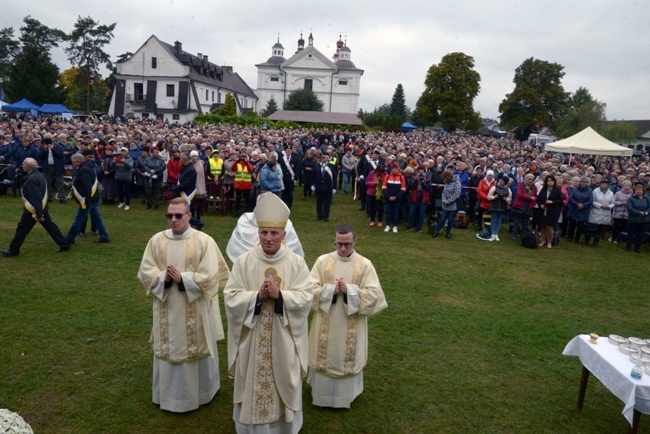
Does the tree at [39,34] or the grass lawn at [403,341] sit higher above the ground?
the tree at [39,34]

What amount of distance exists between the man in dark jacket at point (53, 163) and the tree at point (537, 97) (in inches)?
2382

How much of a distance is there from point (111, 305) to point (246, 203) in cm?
760

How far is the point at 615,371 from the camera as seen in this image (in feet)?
14.4

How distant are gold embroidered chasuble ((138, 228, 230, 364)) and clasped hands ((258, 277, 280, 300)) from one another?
104cm

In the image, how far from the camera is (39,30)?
6078 centimetres

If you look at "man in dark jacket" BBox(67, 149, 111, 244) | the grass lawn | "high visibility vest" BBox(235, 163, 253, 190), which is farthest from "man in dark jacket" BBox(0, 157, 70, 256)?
"high visibility vest" BBox(235, 163, 253, 190)

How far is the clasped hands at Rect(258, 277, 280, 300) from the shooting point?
387cm

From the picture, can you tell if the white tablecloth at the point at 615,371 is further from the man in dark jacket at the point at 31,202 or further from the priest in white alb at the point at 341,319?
the man in dark jacket at the point at 31,202

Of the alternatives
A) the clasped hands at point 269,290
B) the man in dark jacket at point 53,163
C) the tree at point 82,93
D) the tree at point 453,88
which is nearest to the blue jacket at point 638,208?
the clasped hands at point 269,290

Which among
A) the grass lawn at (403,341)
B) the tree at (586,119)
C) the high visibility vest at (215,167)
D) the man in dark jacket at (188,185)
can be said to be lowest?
the grass lawn at (403,341)

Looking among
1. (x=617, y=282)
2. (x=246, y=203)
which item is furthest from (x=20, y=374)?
(x=617, y=282)

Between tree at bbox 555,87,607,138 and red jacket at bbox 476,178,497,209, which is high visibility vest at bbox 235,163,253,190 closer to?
red jacket at bbox 476,178,497,209

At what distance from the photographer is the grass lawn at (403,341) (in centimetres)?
485

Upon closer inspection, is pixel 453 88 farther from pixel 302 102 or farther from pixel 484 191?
pixel 484 191
